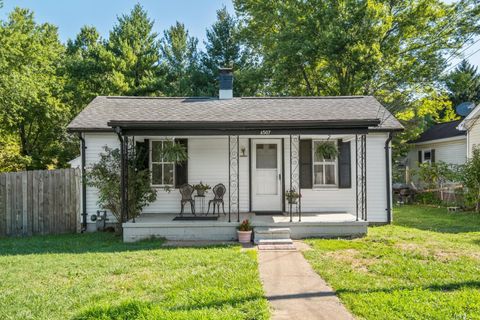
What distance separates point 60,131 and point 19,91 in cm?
603

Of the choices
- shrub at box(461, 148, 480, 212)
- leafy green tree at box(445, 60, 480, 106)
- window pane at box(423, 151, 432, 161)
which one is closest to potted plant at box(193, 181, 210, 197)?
shrub at box(461, 148, 480, 212)

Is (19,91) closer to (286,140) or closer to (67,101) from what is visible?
(67,101)

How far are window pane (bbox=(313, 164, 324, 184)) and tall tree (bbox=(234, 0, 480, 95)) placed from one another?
9.36 metres

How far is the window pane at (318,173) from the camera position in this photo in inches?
380

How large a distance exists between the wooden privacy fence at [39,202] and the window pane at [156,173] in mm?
1965

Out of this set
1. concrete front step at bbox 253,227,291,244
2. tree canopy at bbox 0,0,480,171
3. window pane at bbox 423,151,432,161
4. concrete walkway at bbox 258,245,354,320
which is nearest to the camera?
concrete walkway at bbox 258,245,354,320

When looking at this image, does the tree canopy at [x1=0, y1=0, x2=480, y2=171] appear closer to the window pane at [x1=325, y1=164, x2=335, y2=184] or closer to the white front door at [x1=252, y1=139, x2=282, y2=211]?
the window pane at [x1=325, y1=164, x2=335, y2=184]

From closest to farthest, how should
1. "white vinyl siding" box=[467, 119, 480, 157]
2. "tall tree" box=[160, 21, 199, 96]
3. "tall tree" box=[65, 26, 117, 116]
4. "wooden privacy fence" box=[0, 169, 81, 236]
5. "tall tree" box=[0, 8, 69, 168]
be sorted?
"wooden privacy fence" box=[0, 169, 81, 236]
"white vinyl siding" box=[467, 119, 480, 157]
"tall tree" box=[0, 8, 69, 168]
"tall tree" box=[65, 26, 117, 116]
"tall tree" box=[160, 21, 199, 96]

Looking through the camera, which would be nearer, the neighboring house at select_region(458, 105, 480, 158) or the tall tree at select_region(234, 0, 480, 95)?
the neighboring house at select_region(458, 105, 480, 158)

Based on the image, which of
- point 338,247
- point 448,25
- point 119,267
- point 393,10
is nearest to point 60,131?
point 119,267

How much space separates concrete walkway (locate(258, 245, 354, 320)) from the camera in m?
3.64

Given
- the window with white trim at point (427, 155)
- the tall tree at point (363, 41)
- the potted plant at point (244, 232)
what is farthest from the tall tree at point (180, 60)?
the potted plant at point (244, 232)

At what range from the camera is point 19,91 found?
14820 millimetres

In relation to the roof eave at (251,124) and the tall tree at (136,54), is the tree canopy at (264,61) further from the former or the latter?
the roof eave at (251,124)
